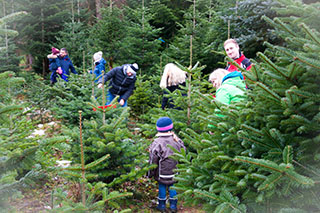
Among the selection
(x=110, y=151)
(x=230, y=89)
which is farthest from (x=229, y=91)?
(x=110, y=151)

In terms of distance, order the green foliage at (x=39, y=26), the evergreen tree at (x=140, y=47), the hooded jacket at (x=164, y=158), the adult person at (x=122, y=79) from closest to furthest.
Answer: the hooded jacket at (x=164, y=158), the adult person at (x=122, y=79), the evergreen tree at (x=140, y=47), the green foliage at (x=39, y=26)

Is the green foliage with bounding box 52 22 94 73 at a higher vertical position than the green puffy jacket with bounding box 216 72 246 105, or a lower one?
lower

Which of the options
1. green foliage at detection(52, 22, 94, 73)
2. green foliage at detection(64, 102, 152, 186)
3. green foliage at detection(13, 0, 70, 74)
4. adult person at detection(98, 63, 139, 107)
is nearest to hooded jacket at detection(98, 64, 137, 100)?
adult person at detection(98, 63, 139, 107)

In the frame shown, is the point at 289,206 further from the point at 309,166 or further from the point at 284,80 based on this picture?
the point at 284,80

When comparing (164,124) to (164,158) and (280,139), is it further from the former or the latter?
(280,139)

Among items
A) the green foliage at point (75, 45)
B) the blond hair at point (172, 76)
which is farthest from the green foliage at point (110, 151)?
the green foliage at point (75, 45)

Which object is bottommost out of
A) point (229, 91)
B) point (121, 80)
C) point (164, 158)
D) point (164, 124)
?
point (164, 158)

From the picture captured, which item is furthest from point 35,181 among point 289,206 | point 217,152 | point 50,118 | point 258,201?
point 50,118

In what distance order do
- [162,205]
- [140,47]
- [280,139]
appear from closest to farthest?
[280,139]
[162,205]
[140,47]

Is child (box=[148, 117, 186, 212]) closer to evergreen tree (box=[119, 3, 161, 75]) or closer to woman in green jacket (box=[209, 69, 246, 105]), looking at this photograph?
woman in green jacket (box=[209, 69, 246, 105])

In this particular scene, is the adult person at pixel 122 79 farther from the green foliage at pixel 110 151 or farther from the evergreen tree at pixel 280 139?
the evergreen tree at pixel 280 139

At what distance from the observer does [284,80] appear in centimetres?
186

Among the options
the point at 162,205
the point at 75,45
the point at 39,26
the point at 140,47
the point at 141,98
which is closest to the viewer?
the point at 162,205

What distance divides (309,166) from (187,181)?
3.49 feet
